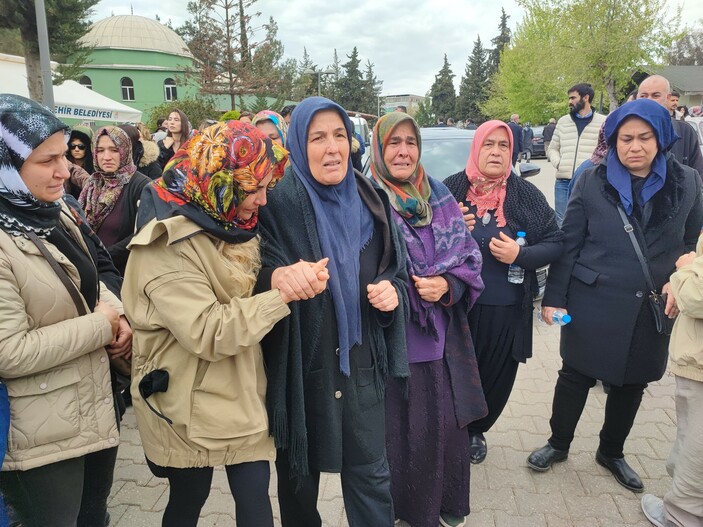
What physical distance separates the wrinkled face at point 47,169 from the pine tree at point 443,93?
223 ft

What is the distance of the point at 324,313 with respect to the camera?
6.63ft

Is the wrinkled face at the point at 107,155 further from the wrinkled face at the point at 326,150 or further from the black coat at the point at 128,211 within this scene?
the wrinkled face at the point at 326,150

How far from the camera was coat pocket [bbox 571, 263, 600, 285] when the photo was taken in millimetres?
2814

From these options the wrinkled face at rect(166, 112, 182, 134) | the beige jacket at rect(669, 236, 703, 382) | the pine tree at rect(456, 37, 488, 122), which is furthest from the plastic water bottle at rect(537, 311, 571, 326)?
the pine tree at rect(456, 37, 488, 122)

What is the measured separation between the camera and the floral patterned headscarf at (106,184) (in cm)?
377

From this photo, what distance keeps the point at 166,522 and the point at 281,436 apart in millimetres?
571

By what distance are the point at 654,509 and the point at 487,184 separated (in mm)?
2009

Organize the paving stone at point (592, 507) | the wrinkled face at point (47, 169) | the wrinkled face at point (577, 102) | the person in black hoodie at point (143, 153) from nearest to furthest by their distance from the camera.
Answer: the wrinkled face at point (47, 169) → the paving stone at point (592, 507) → the person in black hoodie at point (143, 153) → the wrinkled face at point (577, 102)

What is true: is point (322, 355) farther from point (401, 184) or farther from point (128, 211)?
point (128, 211)

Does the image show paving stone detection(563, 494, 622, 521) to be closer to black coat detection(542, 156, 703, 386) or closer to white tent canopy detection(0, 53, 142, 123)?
black coat detection(542, 156, 703, 386)

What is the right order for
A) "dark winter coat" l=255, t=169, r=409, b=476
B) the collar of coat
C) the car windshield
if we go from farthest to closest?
the car windshield < "dark winter coat" l=255, t=169, r=409, b=476 < the collar of coat

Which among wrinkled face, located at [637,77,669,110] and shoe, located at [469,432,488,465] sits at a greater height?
wrinkled face, located at [637,77,669,110]

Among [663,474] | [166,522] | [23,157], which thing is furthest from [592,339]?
[23,157]

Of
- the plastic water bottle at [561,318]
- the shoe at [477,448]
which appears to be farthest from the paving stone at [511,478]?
the plastic water bottle at [561,318]
